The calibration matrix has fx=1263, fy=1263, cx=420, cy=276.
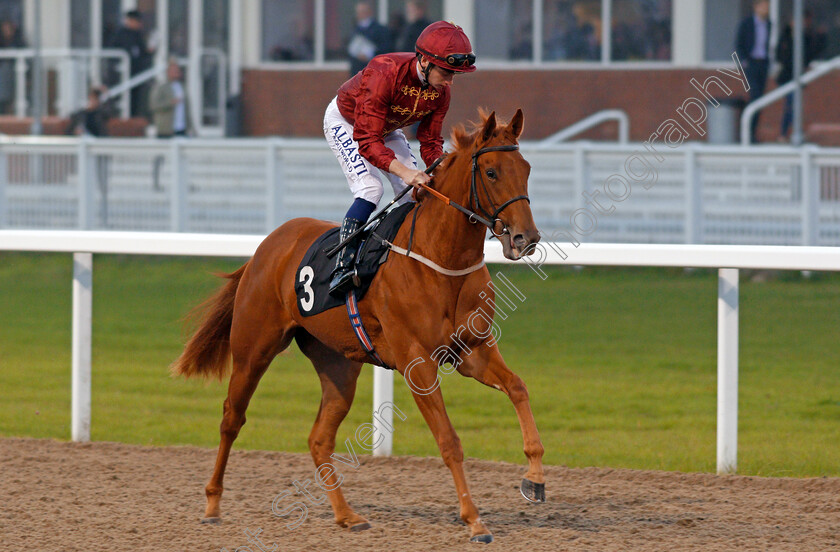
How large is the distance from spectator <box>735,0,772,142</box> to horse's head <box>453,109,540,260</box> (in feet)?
34.3

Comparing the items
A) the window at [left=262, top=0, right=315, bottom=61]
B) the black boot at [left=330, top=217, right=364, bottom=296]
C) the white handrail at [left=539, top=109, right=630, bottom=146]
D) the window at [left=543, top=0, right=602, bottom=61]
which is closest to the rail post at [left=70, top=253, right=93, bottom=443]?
the black boot at [left=330, top=217, right=364, bottom=296]

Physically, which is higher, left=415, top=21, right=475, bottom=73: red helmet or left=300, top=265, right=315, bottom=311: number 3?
left=415, top=21, right=475, bottom=73: red helmet

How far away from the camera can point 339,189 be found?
13.1 m

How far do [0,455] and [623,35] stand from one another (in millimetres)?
12426

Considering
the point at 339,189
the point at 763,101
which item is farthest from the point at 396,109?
the point at 763,101

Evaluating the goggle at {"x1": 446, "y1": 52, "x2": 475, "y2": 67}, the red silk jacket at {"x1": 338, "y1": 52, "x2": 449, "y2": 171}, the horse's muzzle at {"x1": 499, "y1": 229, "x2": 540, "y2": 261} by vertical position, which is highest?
the goggle at {"x1": 446, "y1": 52, "x2": 475, "y2": 67}

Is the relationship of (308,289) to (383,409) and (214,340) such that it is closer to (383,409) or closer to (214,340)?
(214,340)

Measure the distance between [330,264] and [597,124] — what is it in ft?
40.1

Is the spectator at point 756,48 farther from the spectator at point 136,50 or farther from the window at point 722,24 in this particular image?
the spectator at point 136,50

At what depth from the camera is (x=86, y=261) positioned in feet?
20.7

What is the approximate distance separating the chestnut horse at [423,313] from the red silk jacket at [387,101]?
10.6 inches

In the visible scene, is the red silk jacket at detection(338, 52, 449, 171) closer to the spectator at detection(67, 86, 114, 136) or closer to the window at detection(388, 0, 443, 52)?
the window at detection(388, 0, 443, 52)

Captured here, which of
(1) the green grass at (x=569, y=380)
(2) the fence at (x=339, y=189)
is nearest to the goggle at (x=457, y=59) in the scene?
(1) the green grass at (x=569, y=380)

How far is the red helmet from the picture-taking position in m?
4.50
